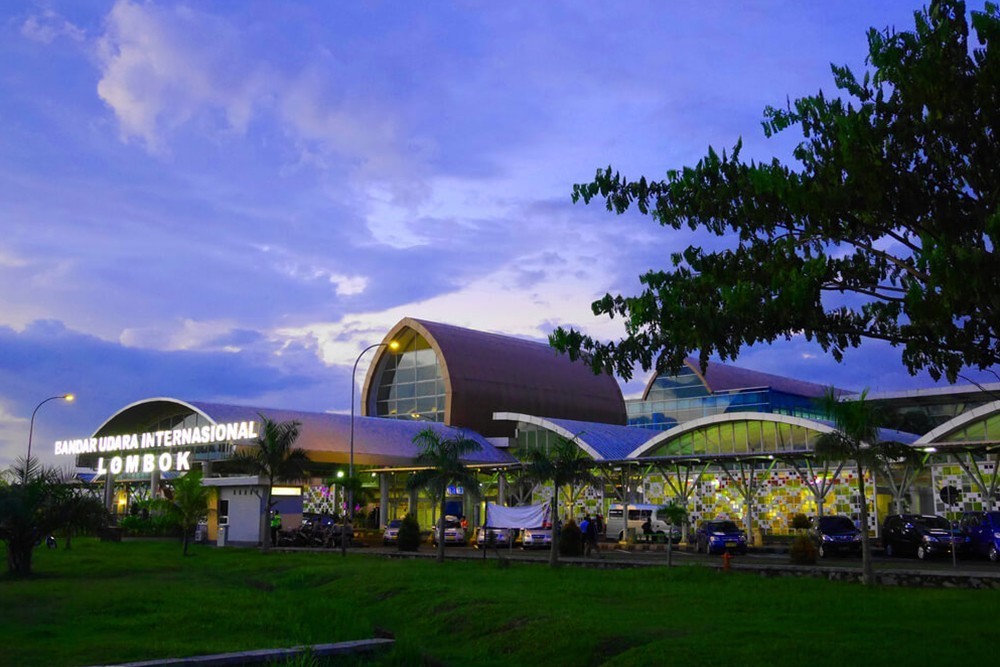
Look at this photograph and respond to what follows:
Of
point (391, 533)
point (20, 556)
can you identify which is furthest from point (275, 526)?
point (20, 556)

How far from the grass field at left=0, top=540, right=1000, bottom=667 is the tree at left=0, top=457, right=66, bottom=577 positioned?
0.97 meters

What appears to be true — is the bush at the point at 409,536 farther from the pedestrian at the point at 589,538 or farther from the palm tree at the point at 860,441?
the palm tree at the point at 860,441

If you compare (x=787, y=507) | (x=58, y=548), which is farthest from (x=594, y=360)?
(x=58, y=548)

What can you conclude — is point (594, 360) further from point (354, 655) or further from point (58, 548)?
point (58, 548)

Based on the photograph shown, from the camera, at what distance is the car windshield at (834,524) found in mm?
39500

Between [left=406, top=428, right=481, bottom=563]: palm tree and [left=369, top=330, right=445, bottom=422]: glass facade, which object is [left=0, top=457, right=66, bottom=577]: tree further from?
[left=369, top=330, right=445, bottom=422]: glass facade

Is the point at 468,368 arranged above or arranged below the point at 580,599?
above

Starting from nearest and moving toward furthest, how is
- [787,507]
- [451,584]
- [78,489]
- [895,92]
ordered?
[895,92], [451,584], [78,489], [787,507]

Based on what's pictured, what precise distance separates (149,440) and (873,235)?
59175mm

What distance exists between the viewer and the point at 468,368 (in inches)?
2872

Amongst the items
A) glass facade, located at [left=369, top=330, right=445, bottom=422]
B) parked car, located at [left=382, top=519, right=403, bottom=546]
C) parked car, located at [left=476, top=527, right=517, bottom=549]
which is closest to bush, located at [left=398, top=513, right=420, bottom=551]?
parked car, located at [left=476, top=527, right=517, bottom=549]

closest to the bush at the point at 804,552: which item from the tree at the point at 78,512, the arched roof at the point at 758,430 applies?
the arched roof at the point at 758,430

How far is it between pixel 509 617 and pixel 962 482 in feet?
104

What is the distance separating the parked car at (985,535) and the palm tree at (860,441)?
9694mm
